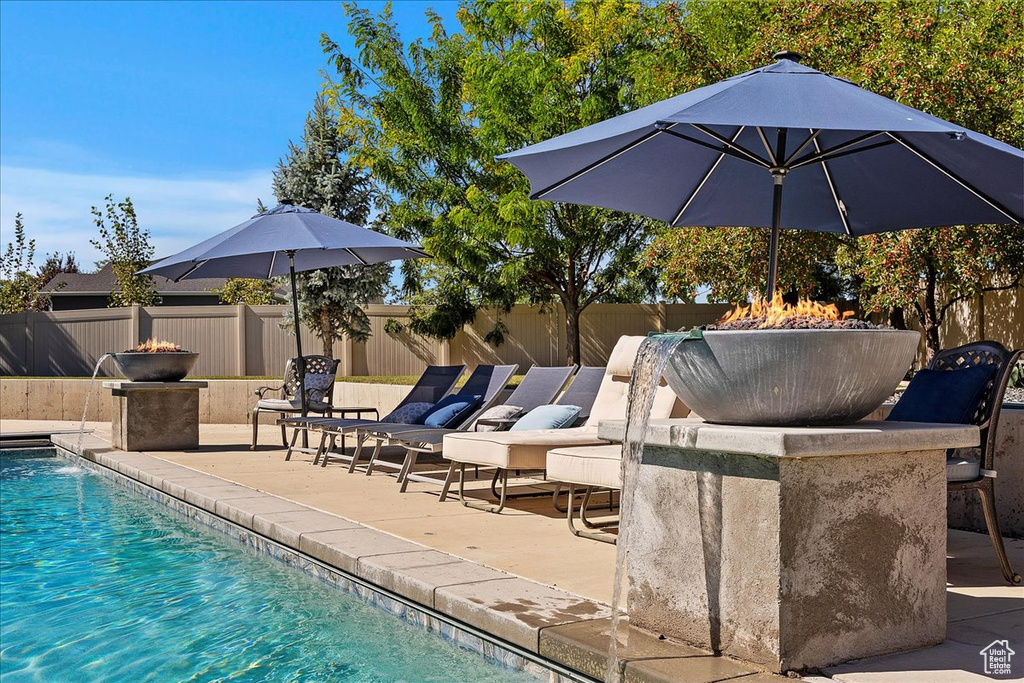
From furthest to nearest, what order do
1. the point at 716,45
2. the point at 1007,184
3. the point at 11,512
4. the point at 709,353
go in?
the point at 716,45 < the point at 11,512 < the point at 1007,184 < the point at 709,353

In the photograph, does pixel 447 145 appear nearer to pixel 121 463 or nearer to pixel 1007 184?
pixel 121 463

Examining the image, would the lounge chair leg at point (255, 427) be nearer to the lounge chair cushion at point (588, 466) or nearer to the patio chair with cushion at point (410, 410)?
the patio chair with cushion at point (410, 410)

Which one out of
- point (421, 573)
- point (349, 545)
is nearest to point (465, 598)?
Result: point (421, 573)

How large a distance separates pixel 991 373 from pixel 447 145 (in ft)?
49.5

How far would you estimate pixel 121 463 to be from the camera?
31.2 ft

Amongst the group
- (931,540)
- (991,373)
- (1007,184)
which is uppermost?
(1007,184)

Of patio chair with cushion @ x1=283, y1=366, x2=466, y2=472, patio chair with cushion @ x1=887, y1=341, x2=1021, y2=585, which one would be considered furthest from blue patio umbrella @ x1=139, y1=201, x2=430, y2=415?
patio chair with cushion @ x1=887, y1=341, x2=1021, y2=585

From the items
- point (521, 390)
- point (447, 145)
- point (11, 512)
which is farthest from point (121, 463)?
point (447, 145)

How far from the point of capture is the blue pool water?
3949 mm

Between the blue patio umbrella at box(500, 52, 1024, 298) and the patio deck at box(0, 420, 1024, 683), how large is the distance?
152 cm

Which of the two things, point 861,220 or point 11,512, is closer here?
point 861,220

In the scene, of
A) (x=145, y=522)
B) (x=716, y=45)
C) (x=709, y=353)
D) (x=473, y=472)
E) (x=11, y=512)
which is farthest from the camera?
(x=716, y=45)

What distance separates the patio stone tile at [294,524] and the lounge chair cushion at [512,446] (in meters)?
0.84

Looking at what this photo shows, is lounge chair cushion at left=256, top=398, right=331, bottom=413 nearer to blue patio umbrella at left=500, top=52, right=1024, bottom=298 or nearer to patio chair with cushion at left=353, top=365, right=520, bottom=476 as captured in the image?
patio chair with cushion at left=353, top=365, right=520, bottom=476
